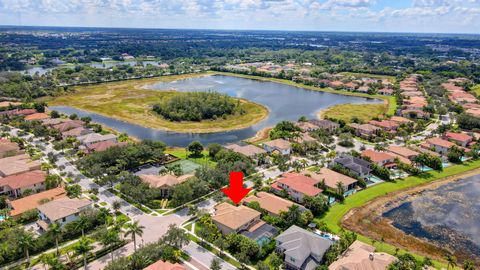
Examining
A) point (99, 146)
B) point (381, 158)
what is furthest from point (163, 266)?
point (381, 158)

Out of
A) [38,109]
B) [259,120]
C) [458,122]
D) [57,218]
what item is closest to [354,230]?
[57,218]

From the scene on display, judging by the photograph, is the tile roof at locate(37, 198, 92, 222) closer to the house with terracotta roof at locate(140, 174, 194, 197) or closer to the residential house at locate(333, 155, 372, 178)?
the house with terracotta roof at locate(140, 174, 194, 197)

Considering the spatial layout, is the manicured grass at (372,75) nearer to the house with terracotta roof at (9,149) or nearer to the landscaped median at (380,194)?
the landscaped median at (380,194)

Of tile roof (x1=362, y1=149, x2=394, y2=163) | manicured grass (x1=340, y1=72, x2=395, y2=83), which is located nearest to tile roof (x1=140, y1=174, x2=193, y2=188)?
tile roof (x1=362, y1=149, x2=394, y2=163)

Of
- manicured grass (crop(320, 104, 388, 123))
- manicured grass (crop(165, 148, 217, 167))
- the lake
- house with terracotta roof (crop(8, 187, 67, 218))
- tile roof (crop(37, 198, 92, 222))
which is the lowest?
the lake

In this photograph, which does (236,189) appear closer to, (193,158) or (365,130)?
(193,158)
